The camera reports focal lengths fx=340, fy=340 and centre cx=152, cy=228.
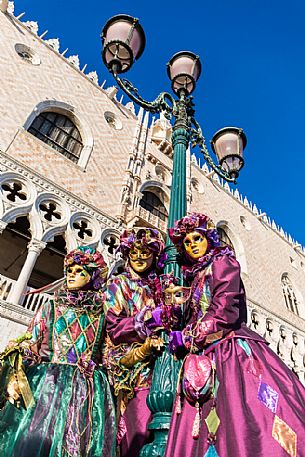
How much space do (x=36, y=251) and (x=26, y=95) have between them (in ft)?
13.1

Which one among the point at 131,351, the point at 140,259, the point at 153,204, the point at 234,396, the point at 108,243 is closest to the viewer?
the point at 234,396

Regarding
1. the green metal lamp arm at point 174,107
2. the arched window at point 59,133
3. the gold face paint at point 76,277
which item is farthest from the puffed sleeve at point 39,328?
the arched window at point 59,133

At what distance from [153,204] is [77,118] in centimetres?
320

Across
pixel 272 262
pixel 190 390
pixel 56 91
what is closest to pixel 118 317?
pixel 190 390

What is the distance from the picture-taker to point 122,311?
2.17 meters

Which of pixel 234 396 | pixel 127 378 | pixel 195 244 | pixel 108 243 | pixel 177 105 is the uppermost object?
pixel 108 243

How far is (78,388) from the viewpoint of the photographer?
5.86 ft

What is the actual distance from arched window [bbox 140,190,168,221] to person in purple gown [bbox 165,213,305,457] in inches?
315

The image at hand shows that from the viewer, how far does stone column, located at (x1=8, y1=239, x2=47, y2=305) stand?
17.6ft

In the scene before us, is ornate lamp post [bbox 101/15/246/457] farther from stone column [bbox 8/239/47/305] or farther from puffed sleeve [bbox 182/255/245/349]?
stone column [bbox 8/239/47/305]

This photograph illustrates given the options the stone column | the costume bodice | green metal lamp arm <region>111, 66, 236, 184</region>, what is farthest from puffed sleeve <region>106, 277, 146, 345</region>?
the stone column

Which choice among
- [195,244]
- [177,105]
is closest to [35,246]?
[177,105]

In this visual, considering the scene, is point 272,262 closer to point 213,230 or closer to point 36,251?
point 36,251

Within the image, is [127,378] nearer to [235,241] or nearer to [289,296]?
[235,241]
